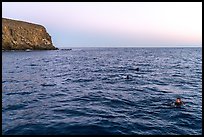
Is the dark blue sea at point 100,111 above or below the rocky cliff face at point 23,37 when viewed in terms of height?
below

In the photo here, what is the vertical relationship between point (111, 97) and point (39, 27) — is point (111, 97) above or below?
below

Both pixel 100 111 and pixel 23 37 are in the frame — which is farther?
pixel 23 37

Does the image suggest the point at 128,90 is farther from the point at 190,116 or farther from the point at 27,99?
the point at 27,99

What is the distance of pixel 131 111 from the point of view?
56.3ft

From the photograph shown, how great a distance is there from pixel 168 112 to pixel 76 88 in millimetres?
12889

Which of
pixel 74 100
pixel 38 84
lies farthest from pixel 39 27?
pixel 74 100

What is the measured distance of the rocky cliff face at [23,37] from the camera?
11107 cm

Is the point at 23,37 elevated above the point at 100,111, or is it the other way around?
the point at 23,37

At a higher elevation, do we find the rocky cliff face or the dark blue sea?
the rocky cliff face

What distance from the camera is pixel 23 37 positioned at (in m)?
123

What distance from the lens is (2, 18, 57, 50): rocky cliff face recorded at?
111075 millimetres

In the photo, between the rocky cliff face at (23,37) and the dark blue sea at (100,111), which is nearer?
the dark blue sea at (100,111)

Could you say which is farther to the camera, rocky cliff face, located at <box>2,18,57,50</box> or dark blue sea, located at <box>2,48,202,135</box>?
rocky cliff face, located at <box>2,18,57,50</box>

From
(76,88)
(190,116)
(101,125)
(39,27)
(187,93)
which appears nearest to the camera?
(101,125)
